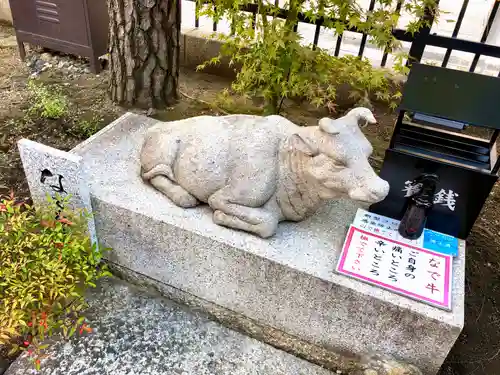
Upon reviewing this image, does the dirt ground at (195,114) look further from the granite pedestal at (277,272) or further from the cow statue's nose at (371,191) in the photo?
the cow statue's nose at (371,191)

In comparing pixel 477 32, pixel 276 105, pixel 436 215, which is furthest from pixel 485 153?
pixel 477 32

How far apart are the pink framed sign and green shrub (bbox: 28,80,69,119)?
3391 mm

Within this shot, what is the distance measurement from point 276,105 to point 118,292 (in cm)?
219

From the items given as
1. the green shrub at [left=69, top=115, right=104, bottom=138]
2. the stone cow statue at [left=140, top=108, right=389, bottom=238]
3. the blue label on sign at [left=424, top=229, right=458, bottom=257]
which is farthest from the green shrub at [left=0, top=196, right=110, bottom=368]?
the blue label on sign at [left=424, top=229, right=458, bottom=257]

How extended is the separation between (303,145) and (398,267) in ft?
3.06

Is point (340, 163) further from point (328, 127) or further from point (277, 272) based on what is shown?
point (277, 272)

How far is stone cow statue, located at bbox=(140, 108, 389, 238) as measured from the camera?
246cm

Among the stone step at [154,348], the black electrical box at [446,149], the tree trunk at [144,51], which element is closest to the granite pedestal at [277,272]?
the stone step at [154,348]

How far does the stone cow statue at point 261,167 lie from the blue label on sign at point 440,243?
29.1 inches

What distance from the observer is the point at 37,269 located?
2.58 metres

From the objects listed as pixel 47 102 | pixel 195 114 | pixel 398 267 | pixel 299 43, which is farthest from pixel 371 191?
pixel 47 102

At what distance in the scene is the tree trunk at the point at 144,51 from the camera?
14.1ft

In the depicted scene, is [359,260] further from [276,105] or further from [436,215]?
[276,105]

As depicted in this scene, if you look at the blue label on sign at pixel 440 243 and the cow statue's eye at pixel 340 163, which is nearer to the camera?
the cow statue's eye at pixel 340 163
